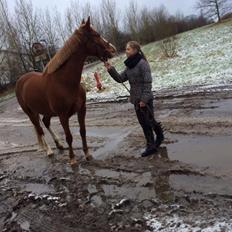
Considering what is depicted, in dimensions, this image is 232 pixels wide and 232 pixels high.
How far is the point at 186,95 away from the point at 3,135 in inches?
212

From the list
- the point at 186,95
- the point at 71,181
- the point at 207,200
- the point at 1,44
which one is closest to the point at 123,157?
the point at 71,181

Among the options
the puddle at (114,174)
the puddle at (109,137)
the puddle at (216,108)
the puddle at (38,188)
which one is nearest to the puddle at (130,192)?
the puddle at (114,174)

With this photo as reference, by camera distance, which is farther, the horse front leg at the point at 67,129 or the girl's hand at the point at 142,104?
the horse front leg at the point at 67,129

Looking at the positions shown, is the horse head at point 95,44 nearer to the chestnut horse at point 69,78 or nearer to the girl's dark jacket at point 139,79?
the chestnut horse at point 69,78

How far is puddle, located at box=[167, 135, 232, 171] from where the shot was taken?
6.00 m

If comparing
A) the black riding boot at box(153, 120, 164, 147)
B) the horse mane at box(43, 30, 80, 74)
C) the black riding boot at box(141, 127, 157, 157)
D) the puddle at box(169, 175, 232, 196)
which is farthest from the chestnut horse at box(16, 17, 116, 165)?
the puddle at box(169, 175, 232, 196)

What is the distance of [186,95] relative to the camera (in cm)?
1206

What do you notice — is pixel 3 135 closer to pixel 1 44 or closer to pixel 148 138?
pixel 148 138

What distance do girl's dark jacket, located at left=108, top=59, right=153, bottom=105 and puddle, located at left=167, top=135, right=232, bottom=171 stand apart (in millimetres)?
1013

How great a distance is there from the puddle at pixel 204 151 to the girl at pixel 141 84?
1.23 ft

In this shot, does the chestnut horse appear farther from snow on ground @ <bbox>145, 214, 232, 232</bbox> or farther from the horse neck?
snow on ground @ <bbox>145, 214, 232, 232</bbox>

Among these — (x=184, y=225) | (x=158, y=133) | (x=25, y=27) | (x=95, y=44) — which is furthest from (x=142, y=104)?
(x=25, y=27)

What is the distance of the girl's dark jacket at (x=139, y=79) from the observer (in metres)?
6.60

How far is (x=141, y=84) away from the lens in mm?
6719
